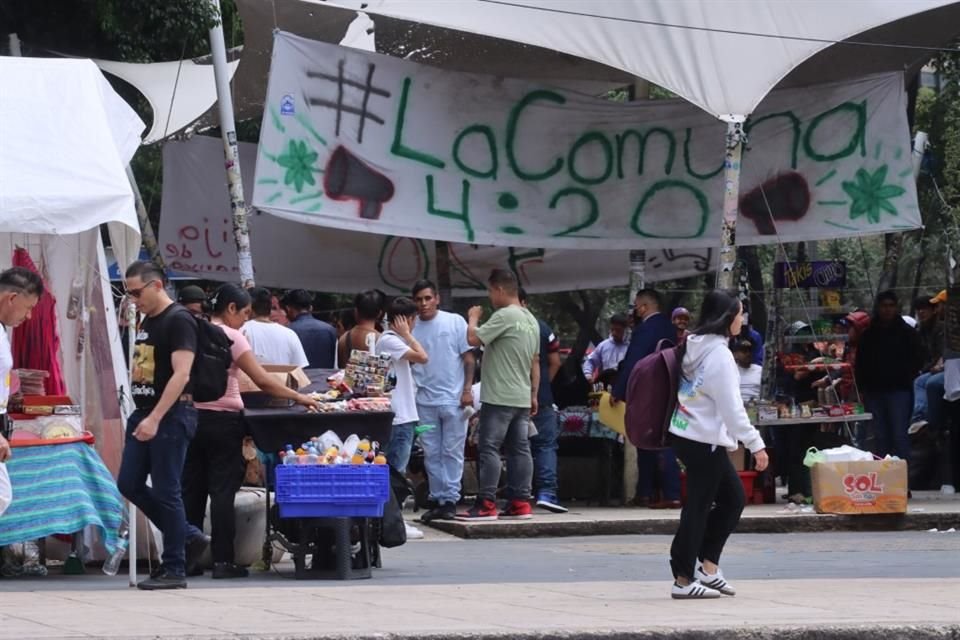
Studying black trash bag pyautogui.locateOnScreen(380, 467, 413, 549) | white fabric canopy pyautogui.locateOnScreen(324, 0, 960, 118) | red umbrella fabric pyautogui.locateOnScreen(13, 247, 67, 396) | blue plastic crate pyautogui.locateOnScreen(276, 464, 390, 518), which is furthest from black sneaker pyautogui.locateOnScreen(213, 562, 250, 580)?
white fabric canopy pyautogui.locateOnScreen(324, 0, 960, 118)

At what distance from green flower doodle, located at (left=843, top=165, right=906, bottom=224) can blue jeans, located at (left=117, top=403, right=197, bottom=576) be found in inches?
334

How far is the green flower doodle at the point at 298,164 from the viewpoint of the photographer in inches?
574

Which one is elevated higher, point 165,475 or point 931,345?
point 931,345

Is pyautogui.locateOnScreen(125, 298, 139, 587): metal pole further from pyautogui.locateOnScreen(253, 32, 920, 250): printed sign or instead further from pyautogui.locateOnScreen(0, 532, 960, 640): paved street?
pyautogui.locateOnScreen(253, 32, 920, 250): printed sign

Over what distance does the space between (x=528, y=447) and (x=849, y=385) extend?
12.6 feet

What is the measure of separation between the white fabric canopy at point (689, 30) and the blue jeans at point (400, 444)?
3743mm

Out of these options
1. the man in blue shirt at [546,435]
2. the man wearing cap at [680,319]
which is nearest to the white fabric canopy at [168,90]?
the man in blue shirt at [546,435]

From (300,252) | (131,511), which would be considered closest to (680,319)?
(300,252)

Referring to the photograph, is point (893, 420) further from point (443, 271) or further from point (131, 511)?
point (131, 511)

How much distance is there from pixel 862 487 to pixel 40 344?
7106mm

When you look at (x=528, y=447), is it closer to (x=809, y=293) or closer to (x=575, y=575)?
(x=575, y=575)

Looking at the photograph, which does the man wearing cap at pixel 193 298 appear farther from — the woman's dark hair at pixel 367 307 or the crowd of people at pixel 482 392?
the woman's dark hair at pixel 367 307

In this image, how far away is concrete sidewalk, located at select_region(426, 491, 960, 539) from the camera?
44.5 ft

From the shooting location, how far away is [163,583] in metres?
9.33
